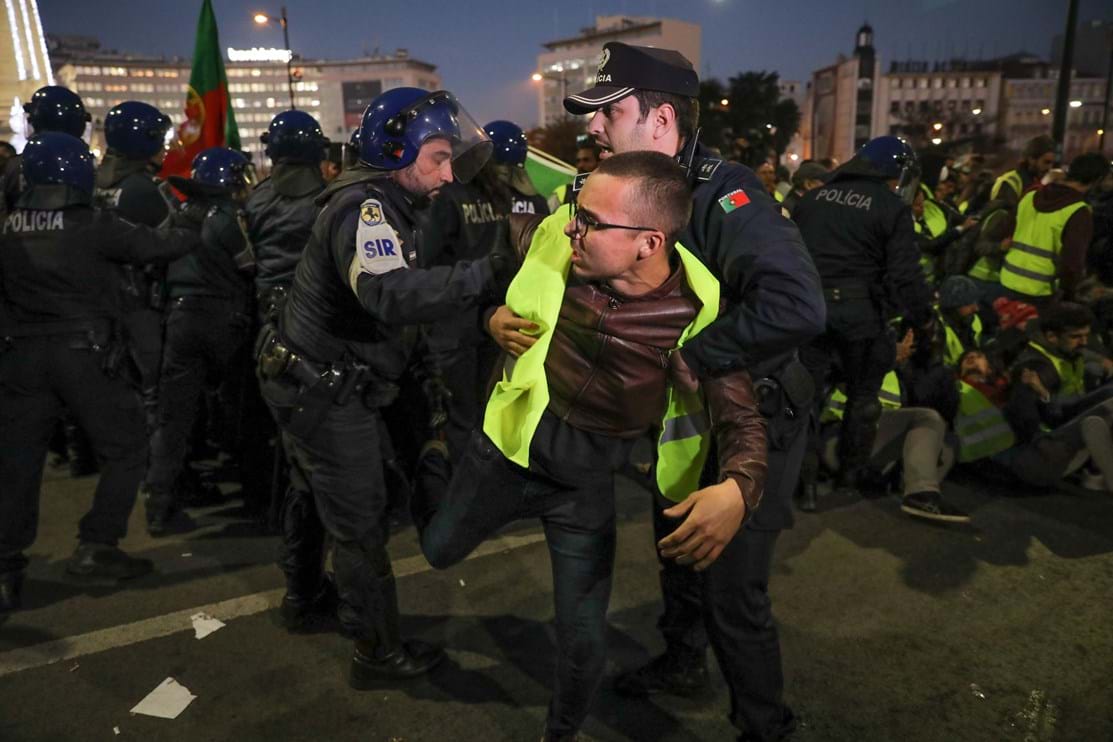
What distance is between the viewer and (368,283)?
2385 millimetres

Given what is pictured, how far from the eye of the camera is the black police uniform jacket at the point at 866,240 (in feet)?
14.6

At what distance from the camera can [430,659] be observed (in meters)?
3.12

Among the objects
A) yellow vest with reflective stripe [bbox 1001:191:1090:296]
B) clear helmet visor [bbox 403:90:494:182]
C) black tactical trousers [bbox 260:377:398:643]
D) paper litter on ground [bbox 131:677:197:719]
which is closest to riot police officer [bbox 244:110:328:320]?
black tactical trousers [bbox 260:377:398:643]

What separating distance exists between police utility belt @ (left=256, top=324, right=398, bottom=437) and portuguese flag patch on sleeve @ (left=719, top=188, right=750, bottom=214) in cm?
143

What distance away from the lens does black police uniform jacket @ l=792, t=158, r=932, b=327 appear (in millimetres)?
4449

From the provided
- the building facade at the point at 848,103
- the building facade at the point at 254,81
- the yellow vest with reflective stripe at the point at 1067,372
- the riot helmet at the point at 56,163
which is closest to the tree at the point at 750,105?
the yellow vest with reflective stripe at the point at 1067,372

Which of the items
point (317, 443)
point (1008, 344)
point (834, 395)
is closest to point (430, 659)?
point (317, 443)

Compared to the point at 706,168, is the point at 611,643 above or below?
below

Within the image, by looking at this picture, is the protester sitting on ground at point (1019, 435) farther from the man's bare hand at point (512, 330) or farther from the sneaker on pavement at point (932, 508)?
the man's bare hand at point (512, 330)

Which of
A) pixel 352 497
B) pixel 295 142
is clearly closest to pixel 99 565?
pixel 352 497

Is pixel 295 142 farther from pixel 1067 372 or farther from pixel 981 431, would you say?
pixel 1067 372

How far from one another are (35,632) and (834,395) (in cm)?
455

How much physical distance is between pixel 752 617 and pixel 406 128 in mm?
1916

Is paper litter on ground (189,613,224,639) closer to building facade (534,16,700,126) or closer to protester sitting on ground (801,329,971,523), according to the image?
protester sitting on ground (801,329,971,523)
